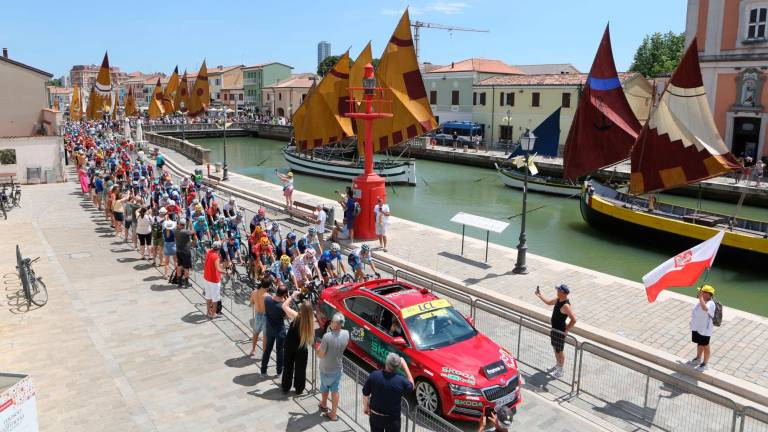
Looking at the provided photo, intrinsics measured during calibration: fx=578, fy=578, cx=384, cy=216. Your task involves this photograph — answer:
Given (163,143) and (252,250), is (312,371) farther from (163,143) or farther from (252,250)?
(163,143)

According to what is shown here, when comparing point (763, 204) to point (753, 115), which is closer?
point (763, 204)

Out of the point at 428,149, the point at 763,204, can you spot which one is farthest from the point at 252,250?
the point at 428,149

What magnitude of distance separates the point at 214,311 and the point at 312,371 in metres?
3.72

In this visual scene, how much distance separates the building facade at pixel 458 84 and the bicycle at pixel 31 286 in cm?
5170

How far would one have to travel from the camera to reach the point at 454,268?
16.0 metres

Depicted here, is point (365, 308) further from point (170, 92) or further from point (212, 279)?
point (170, 92)

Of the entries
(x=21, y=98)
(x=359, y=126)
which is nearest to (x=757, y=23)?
(x=359, y=126)

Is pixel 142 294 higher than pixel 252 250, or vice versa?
pixel 252 250

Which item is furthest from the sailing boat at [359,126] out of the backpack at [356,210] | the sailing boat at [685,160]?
the sailing boat at [685,160]

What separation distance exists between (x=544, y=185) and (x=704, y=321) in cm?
2778

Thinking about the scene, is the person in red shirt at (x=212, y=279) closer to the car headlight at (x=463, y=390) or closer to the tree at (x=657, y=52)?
the car headlight at (x=463, y=390)

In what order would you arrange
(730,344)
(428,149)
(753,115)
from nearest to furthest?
1. (730,344)
2. (753,115)
3. (428,149)

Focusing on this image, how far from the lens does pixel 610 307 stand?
1309cm

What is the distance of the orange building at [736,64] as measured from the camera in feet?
121
